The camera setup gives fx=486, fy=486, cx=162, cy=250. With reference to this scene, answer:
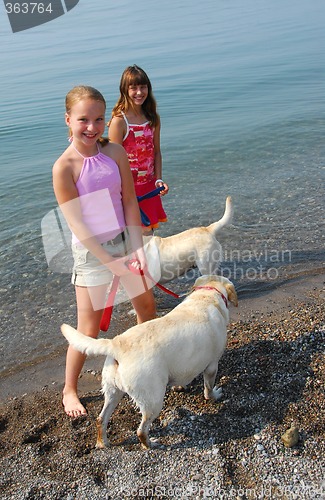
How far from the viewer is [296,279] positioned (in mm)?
5941

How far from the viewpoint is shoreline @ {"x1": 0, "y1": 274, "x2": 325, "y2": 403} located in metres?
4.49

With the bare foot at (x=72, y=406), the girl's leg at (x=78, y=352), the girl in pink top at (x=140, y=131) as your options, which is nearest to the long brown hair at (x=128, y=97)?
the girl in pink top at (x=140, y=131)

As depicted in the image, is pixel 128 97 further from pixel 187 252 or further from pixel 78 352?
pixel 78 352

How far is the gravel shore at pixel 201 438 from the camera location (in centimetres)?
310

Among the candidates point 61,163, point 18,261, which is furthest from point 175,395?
point 18,261

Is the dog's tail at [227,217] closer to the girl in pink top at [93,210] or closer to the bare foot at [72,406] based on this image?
the girl in pink top at [93,210]

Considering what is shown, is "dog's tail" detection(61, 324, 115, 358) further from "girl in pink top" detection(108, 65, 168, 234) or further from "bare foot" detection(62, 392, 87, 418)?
"girl in pink top" detection(108, 65, 168, 234)

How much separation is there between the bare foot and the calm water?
1156mm

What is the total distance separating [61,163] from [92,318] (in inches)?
48.8

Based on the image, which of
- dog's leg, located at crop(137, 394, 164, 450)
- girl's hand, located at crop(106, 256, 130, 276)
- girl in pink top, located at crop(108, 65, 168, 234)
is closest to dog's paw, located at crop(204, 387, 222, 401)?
dog's leg, located at crop(137, 394, 164, 450)

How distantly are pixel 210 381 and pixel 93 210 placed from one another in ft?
5.29

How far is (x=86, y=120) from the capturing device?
11.1 ft

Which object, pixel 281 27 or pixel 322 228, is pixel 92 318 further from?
pixel 281 27

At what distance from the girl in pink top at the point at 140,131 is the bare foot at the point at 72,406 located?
208 cm
